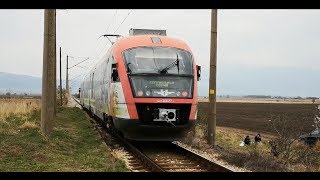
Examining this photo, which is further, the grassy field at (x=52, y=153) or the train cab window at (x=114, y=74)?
the train cab window at (x=114, y=74)

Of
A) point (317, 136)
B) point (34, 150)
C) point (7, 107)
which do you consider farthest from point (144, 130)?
point (7, 107)

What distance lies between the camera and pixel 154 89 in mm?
12992

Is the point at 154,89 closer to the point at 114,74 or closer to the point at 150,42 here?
the point at 114,74

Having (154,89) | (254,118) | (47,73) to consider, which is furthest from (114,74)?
(254,118)

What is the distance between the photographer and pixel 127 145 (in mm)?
14492

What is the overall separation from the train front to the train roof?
0.15 m

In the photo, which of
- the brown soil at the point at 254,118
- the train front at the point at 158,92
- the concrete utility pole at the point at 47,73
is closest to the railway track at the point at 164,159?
the train front at the point at 158,92

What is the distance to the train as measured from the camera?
12.8 metres

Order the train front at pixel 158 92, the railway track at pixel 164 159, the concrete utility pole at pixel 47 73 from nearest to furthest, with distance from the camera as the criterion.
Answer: the railway track at pixel 164 159 → the train front at pixel 158 92 → the concrete utility pole at pixel 47 73

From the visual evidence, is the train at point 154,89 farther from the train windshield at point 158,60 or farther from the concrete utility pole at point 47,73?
the concrete utility pole at point 47,73

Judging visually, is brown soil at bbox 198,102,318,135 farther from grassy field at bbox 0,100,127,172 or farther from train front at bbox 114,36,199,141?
grassy field at bbox 0,100,127,172

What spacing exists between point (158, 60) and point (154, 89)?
3.61 feet

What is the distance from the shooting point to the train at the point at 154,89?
12.8 meters

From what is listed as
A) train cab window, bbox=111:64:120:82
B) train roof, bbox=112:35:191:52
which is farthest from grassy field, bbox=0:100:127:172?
train roof, bbox=112:35:191:52
